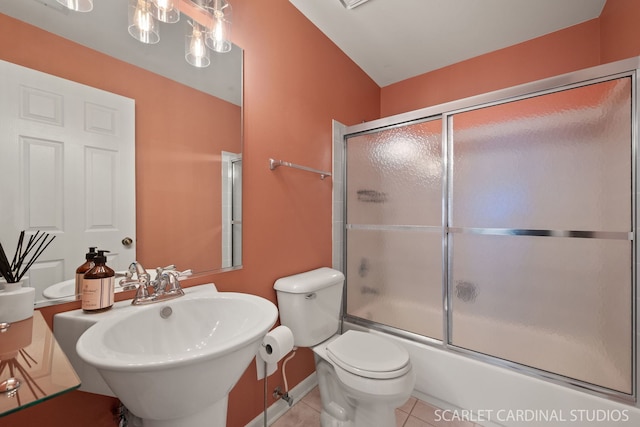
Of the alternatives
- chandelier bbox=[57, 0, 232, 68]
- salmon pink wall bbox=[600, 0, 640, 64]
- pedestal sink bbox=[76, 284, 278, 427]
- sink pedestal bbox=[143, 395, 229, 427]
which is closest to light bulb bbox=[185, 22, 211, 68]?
chandelier bbox=[57, 0, 232, 68]

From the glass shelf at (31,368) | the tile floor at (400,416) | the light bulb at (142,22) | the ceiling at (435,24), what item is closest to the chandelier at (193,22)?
the light bulb at (142,22)

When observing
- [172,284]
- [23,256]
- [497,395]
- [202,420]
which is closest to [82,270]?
[23,256]

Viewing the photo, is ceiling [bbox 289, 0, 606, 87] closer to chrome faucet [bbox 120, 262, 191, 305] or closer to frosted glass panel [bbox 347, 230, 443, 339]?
frosted glass panel [bbox 347, 230, 443, 339]

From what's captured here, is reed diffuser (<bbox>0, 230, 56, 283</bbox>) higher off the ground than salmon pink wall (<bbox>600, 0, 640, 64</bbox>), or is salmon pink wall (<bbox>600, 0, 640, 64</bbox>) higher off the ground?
salmon pink wall (<bbox>600, 0, 640, 64</bbox>)

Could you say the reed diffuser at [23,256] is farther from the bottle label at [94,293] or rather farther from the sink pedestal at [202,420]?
the sink pedestal at [202,420]

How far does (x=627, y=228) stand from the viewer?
3.69ft

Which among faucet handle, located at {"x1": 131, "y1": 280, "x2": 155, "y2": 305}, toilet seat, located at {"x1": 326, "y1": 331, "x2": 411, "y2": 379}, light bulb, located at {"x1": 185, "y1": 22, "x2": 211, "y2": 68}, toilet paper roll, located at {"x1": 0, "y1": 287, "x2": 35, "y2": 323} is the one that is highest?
light bulb, located at {"x1": 185, "y1": 22, "x2": 211, "y2": 68}

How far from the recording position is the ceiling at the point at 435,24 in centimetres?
161

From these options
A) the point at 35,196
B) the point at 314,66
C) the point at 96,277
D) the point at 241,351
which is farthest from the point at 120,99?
the point at 314,66

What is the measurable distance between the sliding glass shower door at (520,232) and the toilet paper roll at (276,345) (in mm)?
955

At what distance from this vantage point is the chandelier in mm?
971

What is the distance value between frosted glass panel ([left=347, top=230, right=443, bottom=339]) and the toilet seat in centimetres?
41

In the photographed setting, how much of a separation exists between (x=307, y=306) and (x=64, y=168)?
1130mm

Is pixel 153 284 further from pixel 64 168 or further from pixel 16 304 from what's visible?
pixel 64 168
